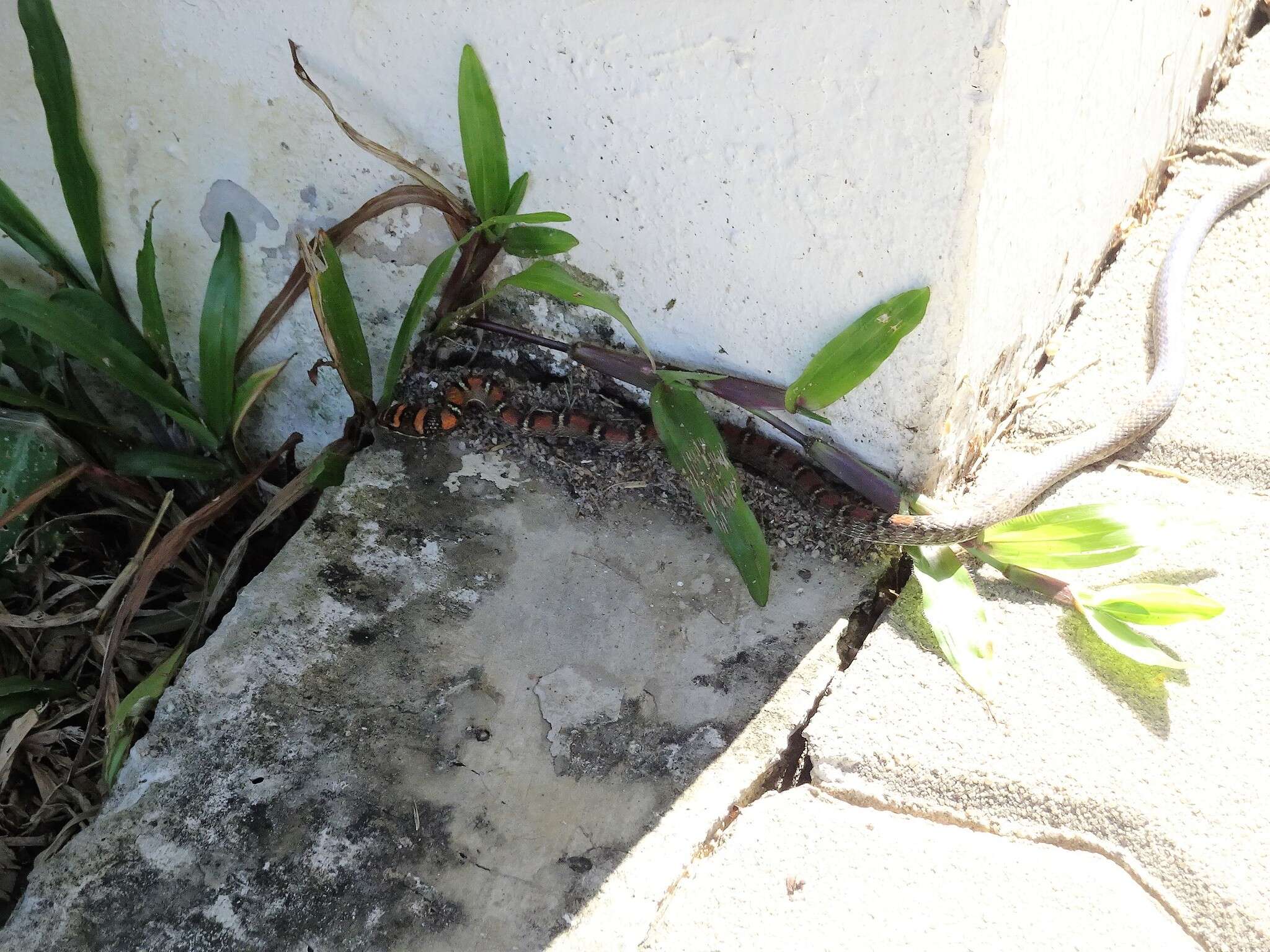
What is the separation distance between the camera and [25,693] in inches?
69.6

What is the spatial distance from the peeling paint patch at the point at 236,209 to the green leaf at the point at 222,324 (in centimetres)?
2

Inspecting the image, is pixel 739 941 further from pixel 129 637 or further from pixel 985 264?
pixel 129 637

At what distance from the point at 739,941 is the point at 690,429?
776 mm

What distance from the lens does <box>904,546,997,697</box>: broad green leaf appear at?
4.50 feet

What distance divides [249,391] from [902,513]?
1321 millimetres

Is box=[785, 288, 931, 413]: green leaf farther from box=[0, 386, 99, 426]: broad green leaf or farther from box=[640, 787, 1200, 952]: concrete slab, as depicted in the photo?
box=[0, 386, 99, 426]: broad green leaf

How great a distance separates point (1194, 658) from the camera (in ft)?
4.50

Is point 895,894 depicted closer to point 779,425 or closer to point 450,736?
point 450,736

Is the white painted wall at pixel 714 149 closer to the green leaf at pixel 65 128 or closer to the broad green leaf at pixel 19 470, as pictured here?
the green leaf at pixel 65 128

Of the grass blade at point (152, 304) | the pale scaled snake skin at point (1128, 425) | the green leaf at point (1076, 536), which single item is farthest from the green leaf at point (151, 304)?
the green leaf at point (1076, 536)

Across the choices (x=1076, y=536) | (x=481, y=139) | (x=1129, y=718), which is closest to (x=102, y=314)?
(x=481, y=139)

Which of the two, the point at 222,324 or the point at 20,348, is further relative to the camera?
the point at 20,348

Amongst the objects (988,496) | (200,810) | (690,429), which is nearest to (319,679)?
(200,810)

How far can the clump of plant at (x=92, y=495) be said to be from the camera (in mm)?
1693
